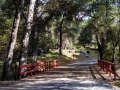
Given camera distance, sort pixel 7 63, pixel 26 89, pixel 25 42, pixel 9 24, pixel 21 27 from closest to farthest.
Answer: pixel 26 89, pixel 7 63, pixel 25 42, pixel 21 27, pixel 9 24

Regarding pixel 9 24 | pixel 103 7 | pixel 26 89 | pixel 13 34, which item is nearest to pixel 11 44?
pixel 13 34

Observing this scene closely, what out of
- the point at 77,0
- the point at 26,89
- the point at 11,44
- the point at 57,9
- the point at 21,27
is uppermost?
the point at 77,0

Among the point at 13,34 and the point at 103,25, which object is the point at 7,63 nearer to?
the point at 13,34

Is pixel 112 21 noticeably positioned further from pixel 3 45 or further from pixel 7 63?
pixel 7 63

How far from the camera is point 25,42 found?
17.2 m

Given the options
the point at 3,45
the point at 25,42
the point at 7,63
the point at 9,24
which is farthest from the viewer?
the point at 9,24

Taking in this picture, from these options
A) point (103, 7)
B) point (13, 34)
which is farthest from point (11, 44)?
point (103, 7)

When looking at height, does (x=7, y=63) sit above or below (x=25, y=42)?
below

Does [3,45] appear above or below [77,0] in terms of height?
below

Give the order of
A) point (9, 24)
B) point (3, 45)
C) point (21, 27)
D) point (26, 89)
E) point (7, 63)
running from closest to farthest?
1. point (26, 89)
2. point (7, 63)
3. point (3, 45)
4. point (21, 27)
5. point (9, 24)

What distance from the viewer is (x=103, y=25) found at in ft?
87.8

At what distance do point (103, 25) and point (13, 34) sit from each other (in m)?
13.4

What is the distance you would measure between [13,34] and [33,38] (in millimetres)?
6298

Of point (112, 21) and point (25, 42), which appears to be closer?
point (25, 42)
